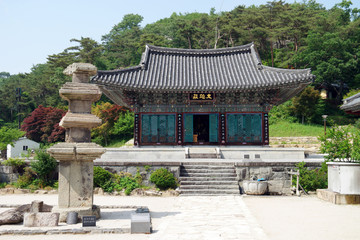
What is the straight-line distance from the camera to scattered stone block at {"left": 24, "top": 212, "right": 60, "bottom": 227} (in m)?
9.43

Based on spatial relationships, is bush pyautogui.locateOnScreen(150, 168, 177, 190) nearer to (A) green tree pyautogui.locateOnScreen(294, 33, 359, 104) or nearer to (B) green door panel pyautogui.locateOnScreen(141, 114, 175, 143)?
(B) green door panel pyautogui.locateOnScreen(141, 114, 175, 143)

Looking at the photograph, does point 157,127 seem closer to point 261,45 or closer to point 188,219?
point 188,219

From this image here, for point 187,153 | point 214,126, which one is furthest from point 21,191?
point 214,126

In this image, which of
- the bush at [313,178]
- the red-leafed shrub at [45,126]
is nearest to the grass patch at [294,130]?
the bush at [313,178]

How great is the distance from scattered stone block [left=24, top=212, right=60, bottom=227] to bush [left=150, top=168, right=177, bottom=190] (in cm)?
746

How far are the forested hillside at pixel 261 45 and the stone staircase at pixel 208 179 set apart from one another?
3348 cm

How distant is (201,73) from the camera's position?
26.1m

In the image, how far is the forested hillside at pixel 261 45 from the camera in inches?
1848

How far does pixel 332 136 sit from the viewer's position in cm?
1495

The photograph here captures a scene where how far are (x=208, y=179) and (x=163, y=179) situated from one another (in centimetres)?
227

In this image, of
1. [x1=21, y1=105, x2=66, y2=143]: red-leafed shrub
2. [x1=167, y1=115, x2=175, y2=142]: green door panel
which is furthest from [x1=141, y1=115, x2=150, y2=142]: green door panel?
[x1=21, y1=105, x2=66, y2=143]: red-leafed shrub

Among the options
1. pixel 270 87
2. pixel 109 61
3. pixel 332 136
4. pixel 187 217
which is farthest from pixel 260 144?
pixel 109 61

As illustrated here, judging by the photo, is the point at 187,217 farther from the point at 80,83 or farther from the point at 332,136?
the point at 332,136

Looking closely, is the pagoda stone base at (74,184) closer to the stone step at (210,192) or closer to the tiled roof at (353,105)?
the stone step at (210,192)
